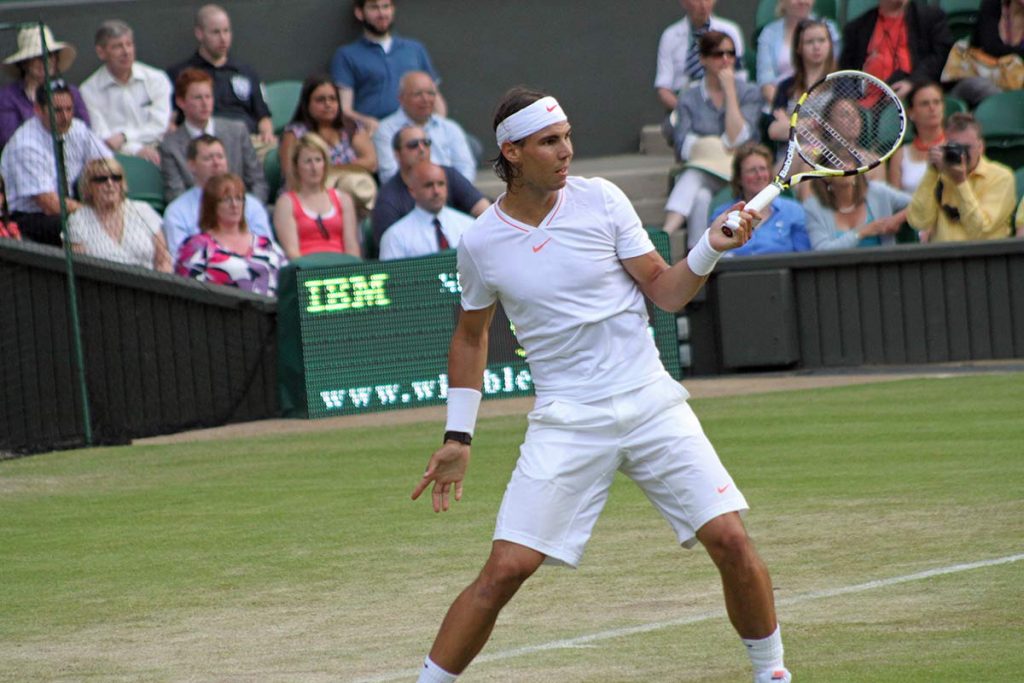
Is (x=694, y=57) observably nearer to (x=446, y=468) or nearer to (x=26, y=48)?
(x=26, y=48)

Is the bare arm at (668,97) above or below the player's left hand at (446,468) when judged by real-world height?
above

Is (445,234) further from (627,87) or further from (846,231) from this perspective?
(627,87)

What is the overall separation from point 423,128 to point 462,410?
1085cm

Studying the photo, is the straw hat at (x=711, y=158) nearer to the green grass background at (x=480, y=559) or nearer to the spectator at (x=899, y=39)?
the spectator at (x=899, y=39)

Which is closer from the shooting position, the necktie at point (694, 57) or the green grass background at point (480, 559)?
the green grass background at point (480, 559)

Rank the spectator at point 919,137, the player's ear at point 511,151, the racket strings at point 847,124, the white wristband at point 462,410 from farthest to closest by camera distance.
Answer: the spectator at point 919,137 → the racket strings at point 847,124 → the white wristband at point 462,410 → the player's ear at point 511,151

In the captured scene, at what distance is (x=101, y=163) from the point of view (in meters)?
14.0

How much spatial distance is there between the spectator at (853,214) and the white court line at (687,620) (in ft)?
A: 25.7

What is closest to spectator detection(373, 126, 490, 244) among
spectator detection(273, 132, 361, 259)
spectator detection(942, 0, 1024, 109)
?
spectator detection(273, 132, 361, 259)

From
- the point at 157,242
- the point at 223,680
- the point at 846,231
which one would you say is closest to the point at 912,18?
the point at 846,231

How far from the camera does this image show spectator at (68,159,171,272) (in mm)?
14031

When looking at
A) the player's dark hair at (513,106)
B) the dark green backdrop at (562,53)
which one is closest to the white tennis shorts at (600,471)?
the player's dark hair at (513,106)

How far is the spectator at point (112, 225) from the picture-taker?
14031mm

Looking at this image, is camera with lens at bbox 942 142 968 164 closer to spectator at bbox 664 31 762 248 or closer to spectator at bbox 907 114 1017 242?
spectator at bbox 907 114 1017 242
